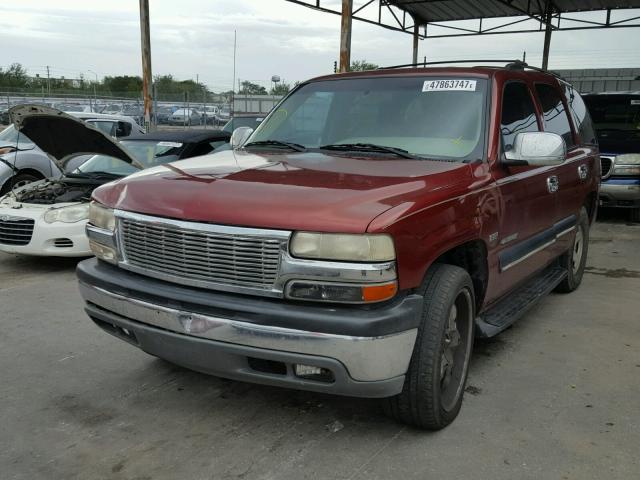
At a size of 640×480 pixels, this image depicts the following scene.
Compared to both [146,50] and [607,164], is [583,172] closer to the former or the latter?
[607,164]

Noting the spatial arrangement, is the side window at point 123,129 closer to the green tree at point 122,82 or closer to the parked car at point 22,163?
the parked car at point 22,163

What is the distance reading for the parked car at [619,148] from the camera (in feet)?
29.9

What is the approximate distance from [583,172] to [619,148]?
4.64 metres

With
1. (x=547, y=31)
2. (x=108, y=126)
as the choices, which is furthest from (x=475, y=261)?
(x=547, y=31)

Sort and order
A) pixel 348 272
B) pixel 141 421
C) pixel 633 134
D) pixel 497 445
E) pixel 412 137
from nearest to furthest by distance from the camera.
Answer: pixel 348 272, pixel 497 445, pixel 141 421, pixel 412 137, pixel 633 134

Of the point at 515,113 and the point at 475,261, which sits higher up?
the point at 515,113

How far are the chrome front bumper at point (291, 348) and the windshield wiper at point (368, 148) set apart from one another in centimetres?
126

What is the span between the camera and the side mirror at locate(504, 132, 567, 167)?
359cm

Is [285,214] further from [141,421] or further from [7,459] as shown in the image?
[7,459]

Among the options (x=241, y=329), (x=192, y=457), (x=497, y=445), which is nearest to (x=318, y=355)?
(x=241, y=329)

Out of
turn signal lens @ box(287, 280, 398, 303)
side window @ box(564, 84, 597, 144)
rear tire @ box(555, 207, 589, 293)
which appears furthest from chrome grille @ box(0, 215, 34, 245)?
side window @ box(564, 84, 597, 144)

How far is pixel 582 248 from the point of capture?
591 centimetres

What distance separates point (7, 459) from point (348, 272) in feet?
6.04

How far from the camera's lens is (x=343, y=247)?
2.59 m
